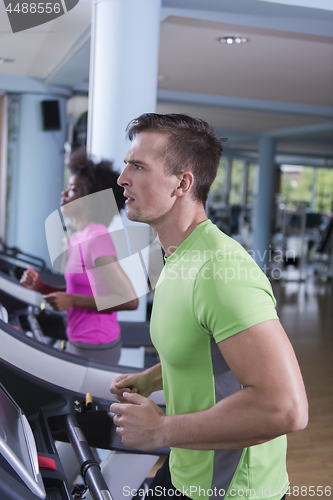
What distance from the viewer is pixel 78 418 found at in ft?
4.51

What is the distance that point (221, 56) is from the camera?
4309 millimetres

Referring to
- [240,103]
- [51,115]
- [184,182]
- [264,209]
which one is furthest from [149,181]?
[264,209]

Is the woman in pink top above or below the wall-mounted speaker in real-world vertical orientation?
below

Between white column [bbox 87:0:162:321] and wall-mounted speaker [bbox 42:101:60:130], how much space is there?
332 cm

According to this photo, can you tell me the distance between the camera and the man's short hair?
100 centimetres

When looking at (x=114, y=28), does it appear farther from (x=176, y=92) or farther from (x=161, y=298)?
(x=176, y=92)

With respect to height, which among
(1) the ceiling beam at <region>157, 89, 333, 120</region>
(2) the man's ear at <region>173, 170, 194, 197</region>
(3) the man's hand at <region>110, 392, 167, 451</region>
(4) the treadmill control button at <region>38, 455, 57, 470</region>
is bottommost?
(4) the treadmill control button at <region>38, 455, 57, 470</region>

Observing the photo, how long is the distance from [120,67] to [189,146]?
5.14 ft

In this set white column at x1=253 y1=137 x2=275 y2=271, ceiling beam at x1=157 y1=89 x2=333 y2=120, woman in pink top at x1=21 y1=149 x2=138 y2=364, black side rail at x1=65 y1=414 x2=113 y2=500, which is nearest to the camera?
black side rail at x1=65 y1=414 x2=113 y2=500

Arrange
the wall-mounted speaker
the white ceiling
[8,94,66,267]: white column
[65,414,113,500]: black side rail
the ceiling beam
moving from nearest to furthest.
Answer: [65,414,113,500]: black side rail → the white ceiling → the wall-mounted speaker → [8,94,66,267]: white column → the ceiling beam

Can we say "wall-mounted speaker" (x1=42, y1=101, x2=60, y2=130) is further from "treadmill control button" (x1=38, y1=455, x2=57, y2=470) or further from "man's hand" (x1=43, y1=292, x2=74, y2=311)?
"treadmill control button" (x1=38, y1=455, x2=57, y2=470)

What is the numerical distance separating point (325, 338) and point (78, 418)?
4265 mm

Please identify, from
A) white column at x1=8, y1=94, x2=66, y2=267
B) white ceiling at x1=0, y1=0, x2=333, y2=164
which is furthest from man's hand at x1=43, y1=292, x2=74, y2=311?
white column at x1=8, y1=94, x2=66, y2=267

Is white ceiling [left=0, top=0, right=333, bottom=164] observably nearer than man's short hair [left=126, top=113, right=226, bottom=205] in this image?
No
